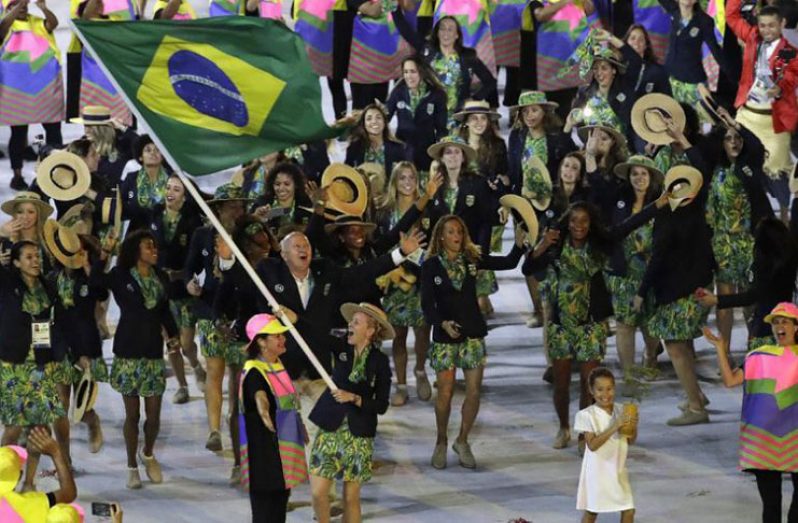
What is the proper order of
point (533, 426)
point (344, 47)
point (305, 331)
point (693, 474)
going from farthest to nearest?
1. point (344, 47)
2. point (533, 426)
3. point (693, 474)
4. point (305, 331)

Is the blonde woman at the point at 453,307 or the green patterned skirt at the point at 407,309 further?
the green patterned skirt at the point at 407,309

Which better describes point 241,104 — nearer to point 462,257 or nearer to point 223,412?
point 462,257

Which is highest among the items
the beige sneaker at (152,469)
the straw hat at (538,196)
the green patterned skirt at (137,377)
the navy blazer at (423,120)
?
the navy blazer at (423,120)

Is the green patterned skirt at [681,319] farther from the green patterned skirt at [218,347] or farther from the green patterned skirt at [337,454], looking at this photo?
the green patterned skirt at [337,454]

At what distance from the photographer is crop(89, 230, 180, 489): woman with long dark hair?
47.5 feet

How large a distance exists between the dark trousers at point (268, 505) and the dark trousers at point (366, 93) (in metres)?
8.75

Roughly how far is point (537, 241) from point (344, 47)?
6087 millimetres

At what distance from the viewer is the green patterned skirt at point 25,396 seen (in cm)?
1403

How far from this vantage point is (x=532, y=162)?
16172 mm

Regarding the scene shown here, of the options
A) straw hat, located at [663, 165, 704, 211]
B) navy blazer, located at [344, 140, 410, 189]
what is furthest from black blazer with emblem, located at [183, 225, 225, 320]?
straw hat, located at [663, 165, 704, 211]

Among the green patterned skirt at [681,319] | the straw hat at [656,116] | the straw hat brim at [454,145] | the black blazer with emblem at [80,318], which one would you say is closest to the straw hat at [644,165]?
the straw hat at [656,116]

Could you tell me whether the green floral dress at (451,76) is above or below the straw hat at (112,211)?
above

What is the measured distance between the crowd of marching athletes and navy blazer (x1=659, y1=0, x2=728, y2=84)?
23 mm

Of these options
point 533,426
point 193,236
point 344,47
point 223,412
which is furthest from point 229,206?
point 344,47
